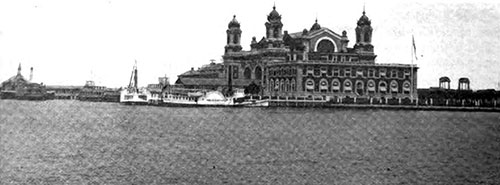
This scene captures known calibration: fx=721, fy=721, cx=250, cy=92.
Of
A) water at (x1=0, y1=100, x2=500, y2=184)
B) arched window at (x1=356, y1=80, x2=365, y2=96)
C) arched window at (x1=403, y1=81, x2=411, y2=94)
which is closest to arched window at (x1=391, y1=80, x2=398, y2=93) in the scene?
arched window at (x1=403, y1=81, x2=411, y2=94)

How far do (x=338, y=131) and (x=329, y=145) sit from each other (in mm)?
10530

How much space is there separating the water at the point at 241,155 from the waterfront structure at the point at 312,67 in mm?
49681

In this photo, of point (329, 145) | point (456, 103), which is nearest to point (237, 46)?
point (456, 103)

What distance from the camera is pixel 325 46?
375ft

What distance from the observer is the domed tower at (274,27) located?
117688 millimetres

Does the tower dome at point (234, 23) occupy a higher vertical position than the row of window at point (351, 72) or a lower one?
higher

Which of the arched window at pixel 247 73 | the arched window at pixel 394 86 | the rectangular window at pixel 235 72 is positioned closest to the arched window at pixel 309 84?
the arched window at pixel 394 86

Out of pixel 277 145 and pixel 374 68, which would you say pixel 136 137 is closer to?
pixel 277 145

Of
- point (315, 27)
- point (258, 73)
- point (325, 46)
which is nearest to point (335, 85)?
point (325, 46)

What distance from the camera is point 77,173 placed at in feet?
93.1

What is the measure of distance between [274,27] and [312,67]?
55.0 feet

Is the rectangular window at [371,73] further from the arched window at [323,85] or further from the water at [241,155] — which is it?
the water at [241,155]

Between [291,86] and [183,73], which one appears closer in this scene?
[291,86]

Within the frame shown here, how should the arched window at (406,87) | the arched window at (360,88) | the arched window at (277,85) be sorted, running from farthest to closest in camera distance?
the arched window at (277,85)
the arched window at (406,87)
the arched window at (360,88)
